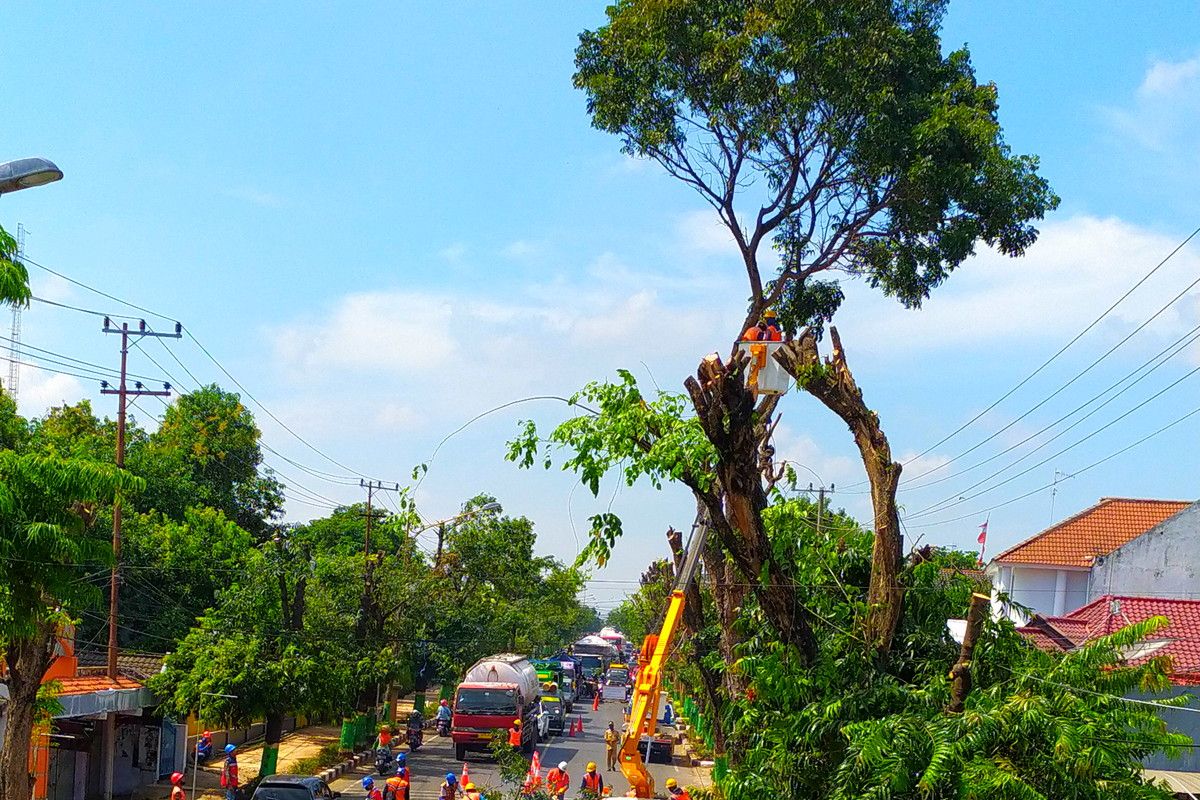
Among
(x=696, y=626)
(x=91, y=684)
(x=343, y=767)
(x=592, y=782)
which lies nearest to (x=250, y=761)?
(x=343, y=767)

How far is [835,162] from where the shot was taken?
18484mm

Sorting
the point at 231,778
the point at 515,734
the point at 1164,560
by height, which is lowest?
the point at 515,734

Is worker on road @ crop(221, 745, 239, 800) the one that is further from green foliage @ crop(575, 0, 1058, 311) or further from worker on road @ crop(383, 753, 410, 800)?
green foliage @ crop(575, 0, 1058, 311)

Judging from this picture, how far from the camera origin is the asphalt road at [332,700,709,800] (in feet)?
96.6

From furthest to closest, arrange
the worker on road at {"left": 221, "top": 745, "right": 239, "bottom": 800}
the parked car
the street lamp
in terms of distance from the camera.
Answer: the worker on road at {"left": 221, "top": 745, "right": 239, "bottom": 800} → the parked car → the street lamp

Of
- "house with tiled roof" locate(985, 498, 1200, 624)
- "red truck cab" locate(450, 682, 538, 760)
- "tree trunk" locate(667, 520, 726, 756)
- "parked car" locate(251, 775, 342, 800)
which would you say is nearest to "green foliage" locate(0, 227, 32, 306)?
"tree trunk" locate(667, 520, 726, 756)

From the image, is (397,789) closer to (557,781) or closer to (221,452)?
(557,781)

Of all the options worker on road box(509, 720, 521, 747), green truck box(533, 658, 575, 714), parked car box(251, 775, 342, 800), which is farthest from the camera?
green truck box(533, 658, 575, 714)

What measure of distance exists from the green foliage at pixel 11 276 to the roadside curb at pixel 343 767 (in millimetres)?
20459

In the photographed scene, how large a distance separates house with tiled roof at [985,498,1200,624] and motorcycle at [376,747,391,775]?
17715mm

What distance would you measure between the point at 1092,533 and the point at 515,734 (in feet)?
70.2

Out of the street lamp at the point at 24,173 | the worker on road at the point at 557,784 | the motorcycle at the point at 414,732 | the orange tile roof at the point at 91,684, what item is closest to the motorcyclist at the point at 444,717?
the motorcycle at the point at 414,732

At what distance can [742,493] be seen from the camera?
1054 centimetres

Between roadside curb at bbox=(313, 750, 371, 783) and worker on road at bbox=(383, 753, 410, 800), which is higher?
worker on road at bbox=(383, 753, 410, 800)
